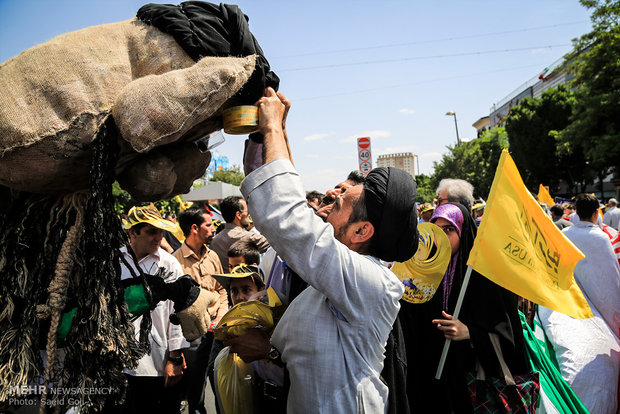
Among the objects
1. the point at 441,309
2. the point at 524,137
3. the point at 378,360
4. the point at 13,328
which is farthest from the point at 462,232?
the point at 524,137

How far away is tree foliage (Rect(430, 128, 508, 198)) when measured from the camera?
38.8m

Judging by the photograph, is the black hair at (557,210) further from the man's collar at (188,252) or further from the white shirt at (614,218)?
the man's collar at (188,252)

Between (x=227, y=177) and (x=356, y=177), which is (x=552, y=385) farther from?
(x=227, y=177)

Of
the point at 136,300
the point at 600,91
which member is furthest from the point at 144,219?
the point at 600,91

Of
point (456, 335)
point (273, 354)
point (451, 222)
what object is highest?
point (451, 222)

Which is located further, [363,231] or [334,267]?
[363,231]

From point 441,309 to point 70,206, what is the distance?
240 cm

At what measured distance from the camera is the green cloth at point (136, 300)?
5.03 feet

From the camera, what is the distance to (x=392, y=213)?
174cm

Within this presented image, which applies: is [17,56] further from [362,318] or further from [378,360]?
[378,360]

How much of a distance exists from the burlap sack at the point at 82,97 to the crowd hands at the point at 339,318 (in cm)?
29

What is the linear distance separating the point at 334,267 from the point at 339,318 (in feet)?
0.81

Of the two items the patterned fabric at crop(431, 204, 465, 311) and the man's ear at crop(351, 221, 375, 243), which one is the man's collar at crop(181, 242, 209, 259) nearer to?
the patterned fabric at crop(431, 204, 465, 311)

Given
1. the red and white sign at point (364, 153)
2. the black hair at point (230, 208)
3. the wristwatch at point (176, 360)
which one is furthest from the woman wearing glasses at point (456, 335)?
the red and white sign at point (364, 153)
